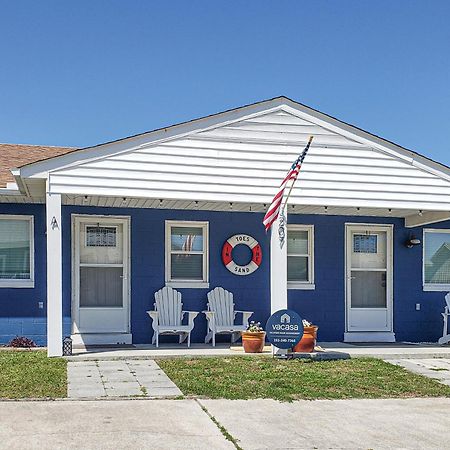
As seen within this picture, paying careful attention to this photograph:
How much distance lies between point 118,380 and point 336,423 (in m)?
2.94

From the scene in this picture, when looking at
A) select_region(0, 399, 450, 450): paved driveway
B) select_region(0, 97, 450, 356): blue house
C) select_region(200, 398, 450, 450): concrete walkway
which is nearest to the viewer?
select_region(0, 399, 450, 450): paved driveway

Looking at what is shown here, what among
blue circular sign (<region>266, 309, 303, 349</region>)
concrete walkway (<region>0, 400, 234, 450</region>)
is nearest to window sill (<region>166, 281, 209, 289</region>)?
blue circular sign (<region>266, 309, 303, 349</region>)

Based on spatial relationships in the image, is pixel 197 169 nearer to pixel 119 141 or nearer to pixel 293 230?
pixel 119 141

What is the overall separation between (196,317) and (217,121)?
3.59m

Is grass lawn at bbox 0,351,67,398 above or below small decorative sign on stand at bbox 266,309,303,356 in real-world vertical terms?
below

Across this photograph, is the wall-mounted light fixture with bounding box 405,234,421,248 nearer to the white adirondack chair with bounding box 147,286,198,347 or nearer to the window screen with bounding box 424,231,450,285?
the window screen with bounding box 424,231,450,285

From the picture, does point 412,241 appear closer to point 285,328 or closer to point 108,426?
point 285,328

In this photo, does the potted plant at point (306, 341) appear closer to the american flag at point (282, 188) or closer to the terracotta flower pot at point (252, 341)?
the terracotta flower pot at point (252, 341)

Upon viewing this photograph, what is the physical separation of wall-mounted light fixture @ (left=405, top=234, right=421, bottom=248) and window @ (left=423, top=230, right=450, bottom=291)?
360mm

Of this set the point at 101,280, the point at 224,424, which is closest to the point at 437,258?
the point at 101,280

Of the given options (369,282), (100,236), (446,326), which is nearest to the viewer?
(100,236)

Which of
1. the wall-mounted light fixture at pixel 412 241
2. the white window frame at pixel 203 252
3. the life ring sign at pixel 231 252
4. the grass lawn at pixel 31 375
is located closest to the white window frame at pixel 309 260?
the life ring sign at pixel 231 252

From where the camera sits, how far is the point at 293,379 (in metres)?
8.62

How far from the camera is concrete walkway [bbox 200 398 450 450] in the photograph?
19.2 feet
